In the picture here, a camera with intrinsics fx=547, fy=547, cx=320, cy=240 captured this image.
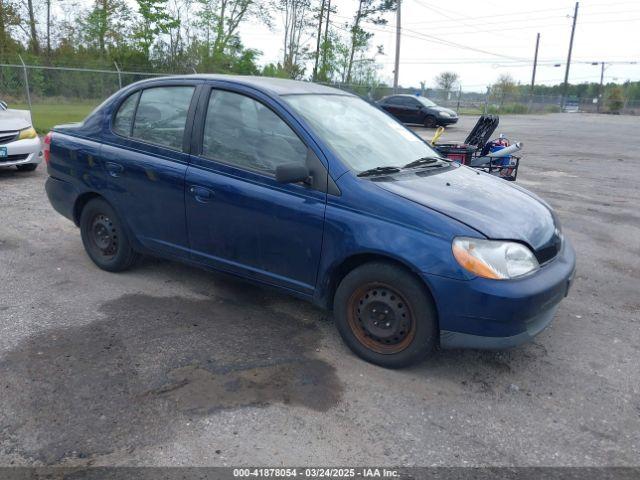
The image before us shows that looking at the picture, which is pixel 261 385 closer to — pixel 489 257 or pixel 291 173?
pixel 291 173

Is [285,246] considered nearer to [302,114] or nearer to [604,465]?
[302,114]

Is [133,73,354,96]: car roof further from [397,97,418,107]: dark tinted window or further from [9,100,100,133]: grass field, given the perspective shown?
[397,97,418,107]: dark tinted window

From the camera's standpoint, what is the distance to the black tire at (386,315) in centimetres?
326

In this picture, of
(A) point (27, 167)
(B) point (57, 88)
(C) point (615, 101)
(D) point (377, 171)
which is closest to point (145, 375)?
(D) point (377, 171)

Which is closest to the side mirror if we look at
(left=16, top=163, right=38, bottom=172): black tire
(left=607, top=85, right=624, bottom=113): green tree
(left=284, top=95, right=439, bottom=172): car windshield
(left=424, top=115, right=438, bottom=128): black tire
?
(left=284, top=95, right=439, bottom=172): car windshield

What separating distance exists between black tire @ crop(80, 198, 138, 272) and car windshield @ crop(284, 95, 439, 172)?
2.00 metres

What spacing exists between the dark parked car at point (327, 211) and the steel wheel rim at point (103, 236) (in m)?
0.02

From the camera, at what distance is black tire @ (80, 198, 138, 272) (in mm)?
4766

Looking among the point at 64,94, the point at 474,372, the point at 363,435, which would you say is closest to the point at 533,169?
the point at 474,372

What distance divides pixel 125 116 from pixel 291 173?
2004 mm

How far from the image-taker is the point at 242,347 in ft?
12.1

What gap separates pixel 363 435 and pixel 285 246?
4.53ft

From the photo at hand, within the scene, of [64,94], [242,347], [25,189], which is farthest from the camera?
[64,94]

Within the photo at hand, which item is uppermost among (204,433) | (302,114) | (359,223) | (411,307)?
(302,114)
